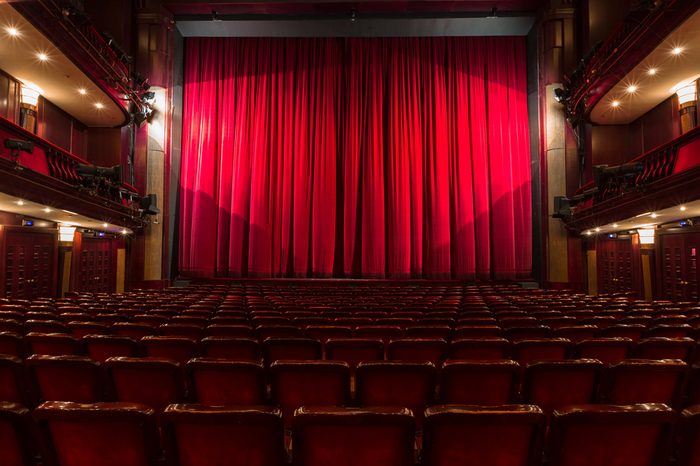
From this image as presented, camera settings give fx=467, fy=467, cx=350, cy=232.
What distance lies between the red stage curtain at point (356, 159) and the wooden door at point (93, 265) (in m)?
1.73

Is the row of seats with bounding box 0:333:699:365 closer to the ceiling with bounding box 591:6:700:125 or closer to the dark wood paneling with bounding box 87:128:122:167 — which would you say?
the ceiling with bounding box 591:6:700:125

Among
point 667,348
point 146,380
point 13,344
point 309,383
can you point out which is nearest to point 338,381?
point 309,383

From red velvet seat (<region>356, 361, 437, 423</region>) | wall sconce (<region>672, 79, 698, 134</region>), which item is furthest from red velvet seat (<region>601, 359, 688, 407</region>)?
wall sconce (<region>672, 79, 698, 134</region>)

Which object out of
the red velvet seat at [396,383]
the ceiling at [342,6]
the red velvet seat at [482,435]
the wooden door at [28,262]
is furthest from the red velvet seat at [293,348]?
the ceiling at [342,6]

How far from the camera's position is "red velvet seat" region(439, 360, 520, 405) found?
2.04m

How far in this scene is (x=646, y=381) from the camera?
83.0 inches

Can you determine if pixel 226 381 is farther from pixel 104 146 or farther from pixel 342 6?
pixel 342 6

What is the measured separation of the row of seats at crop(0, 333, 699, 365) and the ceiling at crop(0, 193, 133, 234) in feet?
15.3

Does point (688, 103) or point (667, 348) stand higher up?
point (688, 103)

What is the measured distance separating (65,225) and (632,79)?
11.7 metres

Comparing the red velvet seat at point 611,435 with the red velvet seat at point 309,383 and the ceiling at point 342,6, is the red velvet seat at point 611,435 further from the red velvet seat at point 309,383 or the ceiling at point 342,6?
the ceiling at point 342,6

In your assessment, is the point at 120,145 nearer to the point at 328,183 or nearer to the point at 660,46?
the point at 328,183

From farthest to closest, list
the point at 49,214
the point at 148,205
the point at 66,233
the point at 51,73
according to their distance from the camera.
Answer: the point at 148,205
the point at 66,233
the point at 51,73
the point at 49,214

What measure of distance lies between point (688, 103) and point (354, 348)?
30.9 feet
